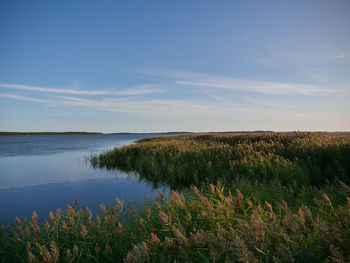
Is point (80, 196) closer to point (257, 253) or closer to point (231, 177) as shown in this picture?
point (231, 177)

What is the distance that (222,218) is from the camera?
2.94 meters

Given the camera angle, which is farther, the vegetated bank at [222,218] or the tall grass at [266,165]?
the tall grass at [266,165]

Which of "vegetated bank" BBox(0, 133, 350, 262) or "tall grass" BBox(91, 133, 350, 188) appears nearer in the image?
"vegetated bank" BBox(0, 133, 350, 262)

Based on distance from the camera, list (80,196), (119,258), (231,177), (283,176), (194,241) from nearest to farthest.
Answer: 1. (194,241)
2. (119,258)
3. (283,176)
4. (231,177)
5. (80,196)

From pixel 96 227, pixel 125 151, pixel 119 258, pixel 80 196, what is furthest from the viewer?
pixel 125 151

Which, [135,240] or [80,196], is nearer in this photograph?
[135,240]

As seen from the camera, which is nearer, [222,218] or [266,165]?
[222,218]

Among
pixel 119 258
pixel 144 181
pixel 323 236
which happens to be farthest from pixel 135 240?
pixel 144 181

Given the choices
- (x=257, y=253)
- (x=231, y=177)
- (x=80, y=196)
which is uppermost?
(x=257, y=253)

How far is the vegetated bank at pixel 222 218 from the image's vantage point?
1966mm

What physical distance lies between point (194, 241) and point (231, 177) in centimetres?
666

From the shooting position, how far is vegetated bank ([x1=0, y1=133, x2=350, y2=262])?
77.4 inches

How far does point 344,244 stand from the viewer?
1.82 meters

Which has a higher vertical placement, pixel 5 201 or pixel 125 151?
pixel 125 151
